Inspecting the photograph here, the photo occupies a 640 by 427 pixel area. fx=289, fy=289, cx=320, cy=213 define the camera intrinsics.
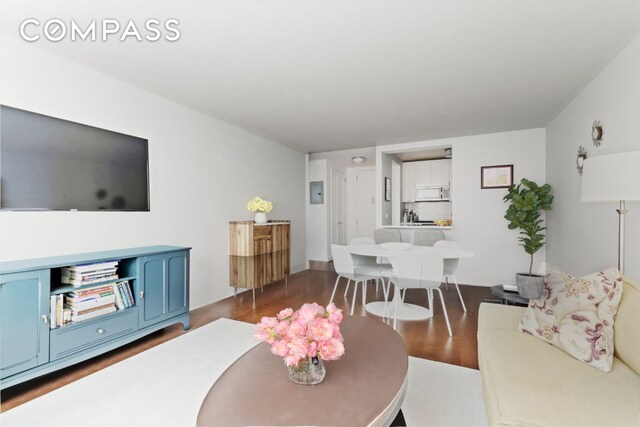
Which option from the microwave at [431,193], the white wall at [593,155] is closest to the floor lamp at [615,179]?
the white wall at [593,155]

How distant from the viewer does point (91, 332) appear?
7.14ft

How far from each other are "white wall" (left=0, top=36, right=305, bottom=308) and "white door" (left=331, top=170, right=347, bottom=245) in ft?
6.34

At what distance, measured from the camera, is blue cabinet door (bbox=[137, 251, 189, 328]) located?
8.36ft

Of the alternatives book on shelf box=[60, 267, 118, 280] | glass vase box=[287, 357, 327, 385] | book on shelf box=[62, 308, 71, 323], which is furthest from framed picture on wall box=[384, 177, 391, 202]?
book on shelf box=[62, 308, 71, 323]

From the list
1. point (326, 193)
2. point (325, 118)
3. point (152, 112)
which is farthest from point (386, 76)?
point (326, 193)

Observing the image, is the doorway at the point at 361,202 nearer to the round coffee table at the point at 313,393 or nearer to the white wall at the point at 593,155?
the white wall at the point at 593,155

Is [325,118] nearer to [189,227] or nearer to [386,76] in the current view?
[386,76]

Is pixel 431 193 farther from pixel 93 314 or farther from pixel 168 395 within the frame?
pixel 93 314

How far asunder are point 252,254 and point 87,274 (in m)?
1.93

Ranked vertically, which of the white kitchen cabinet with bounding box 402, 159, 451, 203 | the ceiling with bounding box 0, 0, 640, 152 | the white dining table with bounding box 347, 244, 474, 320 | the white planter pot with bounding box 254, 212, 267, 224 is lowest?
the white dining table with bounding box 347, 244, 474, 320

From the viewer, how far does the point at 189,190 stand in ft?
11.4

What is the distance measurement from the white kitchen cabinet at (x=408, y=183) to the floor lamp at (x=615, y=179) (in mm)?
4295

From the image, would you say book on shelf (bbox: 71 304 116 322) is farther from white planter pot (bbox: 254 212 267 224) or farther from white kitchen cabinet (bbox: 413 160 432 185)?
white kitchen cabinet (bbox: 413 160 432 185)

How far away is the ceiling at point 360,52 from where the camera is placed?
180 centimetres
